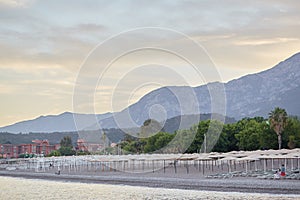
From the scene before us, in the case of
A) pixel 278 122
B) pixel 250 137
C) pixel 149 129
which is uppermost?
pixel 278 122

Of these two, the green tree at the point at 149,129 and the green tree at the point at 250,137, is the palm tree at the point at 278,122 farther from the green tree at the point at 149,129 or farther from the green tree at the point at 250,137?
→ the green tree at the point at 149,129

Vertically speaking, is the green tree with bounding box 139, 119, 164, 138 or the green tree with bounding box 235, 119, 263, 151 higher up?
the green tree with bounding box 139, 119, 164, 138

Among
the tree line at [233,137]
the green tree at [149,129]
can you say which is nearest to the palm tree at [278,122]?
the tree line at [233,137]

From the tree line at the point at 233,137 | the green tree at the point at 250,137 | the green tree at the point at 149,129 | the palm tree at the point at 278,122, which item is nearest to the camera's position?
the palm tree at the point at 278,122

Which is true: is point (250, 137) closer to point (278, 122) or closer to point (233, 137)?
point (278, 122)

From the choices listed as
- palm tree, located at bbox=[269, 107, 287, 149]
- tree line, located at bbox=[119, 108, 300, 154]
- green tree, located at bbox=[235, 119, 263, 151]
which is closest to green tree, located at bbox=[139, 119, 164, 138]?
tree line, located at bbox=[119, 108, 300, 154]

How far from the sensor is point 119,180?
63750 mm

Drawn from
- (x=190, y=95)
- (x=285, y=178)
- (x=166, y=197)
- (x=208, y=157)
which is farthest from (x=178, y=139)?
(x=166, y=197)

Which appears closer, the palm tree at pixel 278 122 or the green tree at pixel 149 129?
the palm tree at pixel 278 122

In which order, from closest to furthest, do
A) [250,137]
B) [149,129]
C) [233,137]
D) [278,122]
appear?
1. [278,122]
2. [250,137]
3. [233,137]
4. [149,129]

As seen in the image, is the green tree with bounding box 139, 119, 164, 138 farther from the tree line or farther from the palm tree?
the palm tree

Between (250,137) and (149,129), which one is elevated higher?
(149,129)

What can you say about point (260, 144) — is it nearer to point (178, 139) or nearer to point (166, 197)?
point (178, 139)

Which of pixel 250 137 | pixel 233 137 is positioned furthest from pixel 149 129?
pixel 250 137
